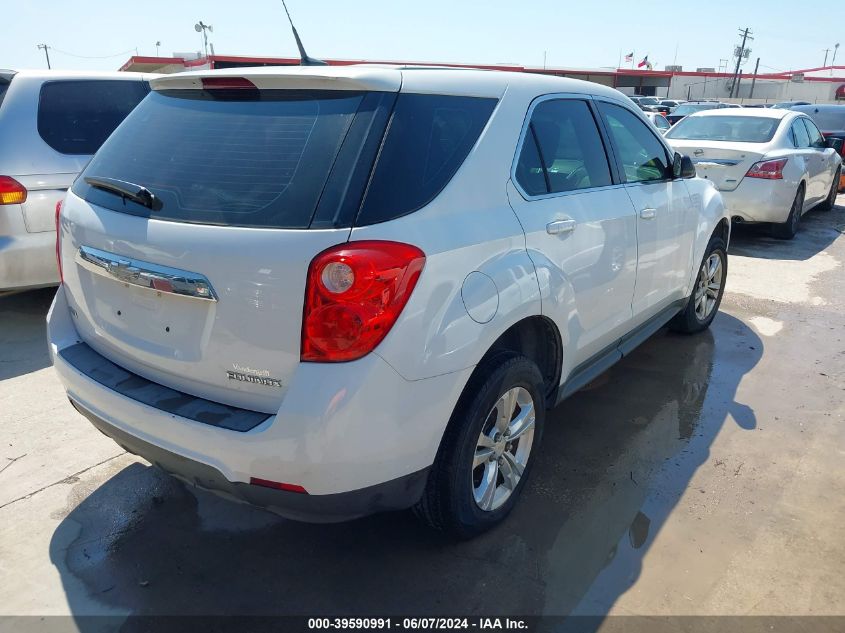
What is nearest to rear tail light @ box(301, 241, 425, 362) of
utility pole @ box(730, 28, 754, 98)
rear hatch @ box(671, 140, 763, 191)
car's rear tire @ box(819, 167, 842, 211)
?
rear hatch @ box(671, 140, 763, 191)

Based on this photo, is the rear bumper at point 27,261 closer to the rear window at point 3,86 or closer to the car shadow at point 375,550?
the rear window at point 3,86

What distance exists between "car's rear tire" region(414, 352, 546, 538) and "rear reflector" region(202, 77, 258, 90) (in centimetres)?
134

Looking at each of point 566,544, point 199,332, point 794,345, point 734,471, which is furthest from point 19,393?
point 794,345

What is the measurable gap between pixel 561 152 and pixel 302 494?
1.95 m

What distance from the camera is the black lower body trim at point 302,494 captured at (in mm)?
2164

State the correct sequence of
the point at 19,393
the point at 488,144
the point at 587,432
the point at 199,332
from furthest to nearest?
the point at 19,393
the point at 587,432
the point at 488,144
the point at 199,332

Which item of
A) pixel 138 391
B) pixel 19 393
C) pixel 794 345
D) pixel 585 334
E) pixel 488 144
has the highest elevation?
pixel 488 144

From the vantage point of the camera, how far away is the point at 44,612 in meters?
2.41

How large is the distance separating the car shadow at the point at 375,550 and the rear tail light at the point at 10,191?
2588 millimetres

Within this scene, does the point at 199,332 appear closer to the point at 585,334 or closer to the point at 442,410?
the point at 442,410

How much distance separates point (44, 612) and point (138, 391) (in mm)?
859

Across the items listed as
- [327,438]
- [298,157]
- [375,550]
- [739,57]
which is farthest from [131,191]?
[739,57]

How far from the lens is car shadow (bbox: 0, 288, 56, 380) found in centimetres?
448

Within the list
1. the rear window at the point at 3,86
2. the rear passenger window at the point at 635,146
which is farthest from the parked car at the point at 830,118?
the rear window at the point at 3,86
